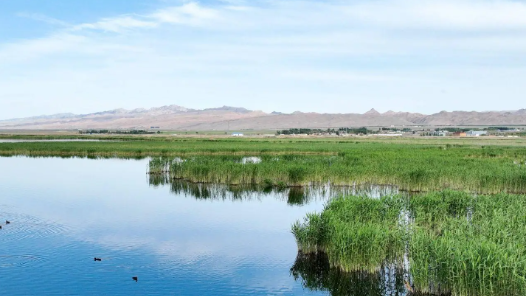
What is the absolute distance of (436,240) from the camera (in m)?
11.5

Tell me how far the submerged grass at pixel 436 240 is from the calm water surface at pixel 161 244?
635mm

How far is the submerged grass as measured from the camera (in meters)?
10.2

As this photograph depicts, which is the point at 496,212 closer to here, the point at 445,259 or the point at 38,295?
the point at 445,259

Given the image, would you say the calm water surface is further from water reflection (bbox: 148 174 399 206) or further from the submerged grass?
the submerged grass

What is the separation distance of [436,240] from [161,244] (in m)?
8.25

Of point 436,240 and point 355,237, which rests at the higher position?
point 436,240

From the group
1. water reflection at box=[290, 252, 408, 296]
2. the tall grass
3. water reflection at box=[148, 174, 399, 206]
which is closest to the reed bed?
water reflection at box=[148, 174, 399, 206]

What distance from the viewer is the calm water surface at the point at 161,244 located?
40.2 ft

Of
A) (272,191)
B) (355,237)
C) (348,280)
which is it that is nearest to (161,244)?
(348,280)

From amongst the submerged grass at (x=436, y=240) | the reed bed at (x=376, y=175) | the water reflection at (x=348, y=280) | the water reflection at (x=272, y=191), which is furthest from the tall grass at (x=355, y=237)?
the reed bed at (x=376, y=175)

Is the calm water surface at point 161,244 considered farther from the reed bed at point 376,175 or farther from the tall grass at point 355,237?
the reed bed at point 376,175

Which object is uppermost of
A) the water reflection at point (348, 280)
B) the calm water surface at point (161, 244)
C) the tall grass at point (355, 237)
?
the tall grass at point (355, 237)

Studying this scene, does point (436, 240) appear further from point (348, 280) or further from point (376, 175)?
point (376, 175)

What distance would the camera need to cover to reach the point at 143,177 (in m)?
32.9
